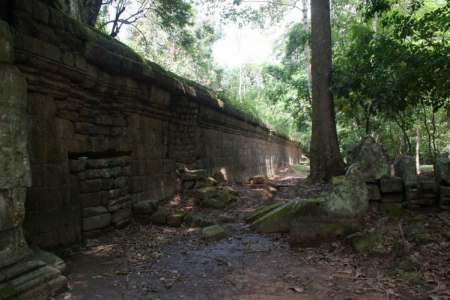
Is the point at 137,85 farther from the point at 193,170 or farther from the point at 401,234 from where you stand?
the point at 401,234

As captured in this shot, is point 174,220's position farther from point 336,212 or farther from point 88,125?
point 336,212

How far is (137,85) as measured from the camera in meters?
5.29

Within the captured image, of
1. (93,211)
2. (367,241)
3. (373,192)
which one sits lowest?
(367,241)

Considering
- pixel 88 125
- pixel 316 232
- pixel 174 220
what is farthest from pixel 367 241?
pixel 88 125

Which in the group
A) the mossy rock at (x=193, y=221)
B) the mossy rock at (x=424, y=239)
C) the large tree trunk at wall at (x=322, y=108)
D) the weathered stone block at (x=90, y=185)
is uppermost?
the large tree trunk at wall at (x=322, y=108)

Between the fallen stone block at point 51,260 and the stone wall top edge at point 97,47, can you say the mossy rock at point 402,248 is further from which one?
the stone wall top edge at point 97,47

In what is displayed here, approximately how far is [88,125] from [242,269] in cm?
301

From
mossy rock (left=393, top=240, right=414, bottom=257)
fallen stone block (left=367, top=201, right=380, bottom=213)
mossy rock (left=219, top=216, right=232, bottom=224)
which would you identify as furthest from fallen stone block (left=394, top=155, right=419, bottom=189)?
mossy rock (left=219, top=216, right=232, bottom=224)

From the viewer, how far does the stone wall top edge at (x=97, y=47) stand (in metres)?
3.32

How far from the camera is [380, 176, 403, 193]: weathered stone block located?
4172 millimetres

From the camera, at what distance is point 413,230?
3.55m

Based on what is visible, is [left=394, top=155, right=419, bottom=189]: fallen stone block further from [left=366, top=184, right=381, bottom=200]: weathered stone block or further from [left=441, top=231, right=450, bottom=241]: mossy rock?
[left=441, top=231, right=450, bottom=241]: mossy rock

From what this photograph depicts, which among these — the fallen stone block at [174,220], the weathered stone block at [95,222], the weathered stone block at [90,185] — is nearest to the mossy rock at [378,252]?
the fallen stone block at [174,220]

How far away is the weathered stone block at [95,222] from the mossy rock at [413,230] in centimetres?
411
